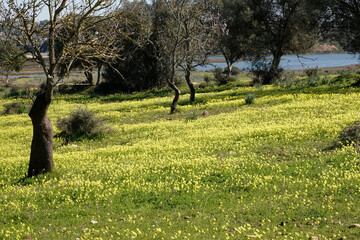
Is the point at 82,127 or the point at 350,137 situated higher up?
the point at 350,137

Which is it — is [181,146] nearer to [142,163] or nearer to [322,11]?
[142,163]

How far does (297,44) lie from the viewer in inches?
1433

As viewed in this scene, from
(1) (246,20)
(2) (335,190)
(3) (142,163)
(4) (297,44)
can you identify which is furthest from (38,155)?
(4) (297,44)

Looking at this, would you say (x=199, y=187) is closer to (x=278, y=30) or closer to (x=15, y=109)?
(x=15, y=109)

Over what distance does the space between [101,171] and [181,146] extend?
3311 mm

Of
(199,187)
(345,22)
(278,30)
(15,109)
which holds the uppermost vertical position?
(278,30)

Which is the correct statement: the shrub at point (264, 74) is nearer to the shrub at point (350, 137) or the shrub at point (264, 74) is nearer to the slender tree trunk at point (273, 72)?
the slender tree trunk at point (273, 72)

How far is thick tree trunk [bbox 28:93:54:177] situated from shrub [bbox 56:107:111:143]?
6.22 m

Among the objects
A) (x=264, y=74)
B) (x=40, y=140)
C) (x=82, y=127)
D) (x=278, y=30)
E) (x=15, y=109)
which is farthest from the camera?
(x=264, y=74)

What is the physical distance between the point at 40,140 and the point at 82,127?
647 centimetres

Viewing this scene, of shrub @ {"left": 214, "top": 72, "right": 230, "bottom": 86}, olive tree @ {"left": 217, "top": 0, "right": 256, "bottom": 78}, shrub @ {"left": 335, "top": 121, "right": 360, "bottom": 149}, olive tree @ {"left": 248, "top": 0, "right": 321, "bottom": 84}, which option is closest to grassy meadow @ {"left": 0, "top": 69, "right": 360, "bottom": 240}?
shrub @ {"left": 335, "top": 121, "right": 360, "bottom": 149}

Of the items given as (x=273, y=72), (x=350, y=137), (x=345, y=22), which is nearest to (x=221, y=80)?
(x=273, y=72)

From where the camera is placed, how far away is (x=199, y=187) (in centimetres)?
913

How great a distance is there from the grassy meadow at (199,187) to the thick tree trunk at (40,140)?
1.31ft
